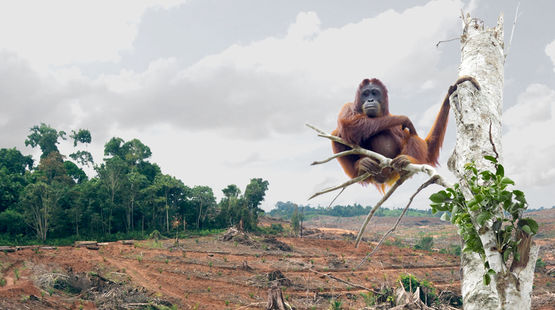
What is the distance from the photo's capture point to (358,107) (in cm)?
321

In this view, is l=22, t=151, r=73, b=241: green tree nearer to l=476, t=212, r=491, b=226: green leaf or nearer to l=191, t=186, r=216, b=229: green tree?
l=191, t=186, r=216, b=229: green tree

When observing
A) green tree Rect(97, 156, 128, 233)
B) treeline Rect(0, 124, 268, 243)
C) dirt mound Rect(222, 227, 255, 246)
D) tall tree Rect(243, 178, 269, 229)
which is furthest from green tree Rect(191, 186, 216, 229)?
dirt mound Rect(222, 227, 255, 246)

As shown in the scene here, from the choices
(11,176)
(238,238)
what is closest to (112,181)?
(11,176)

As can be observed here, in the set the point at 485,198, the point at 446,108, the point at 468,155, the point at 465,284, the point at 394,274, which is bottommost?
the point at 394,274

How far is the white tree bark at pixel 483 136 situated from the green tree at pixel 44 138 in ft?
136

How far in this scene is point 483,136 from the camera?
176 centimetres

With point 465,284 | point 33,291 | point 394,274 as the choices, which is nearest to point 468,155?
point 465,284

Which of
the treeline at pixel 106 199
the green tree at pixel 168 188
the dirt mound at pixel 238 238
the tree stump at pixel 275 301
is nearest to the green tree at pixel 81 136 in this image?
the treeline at pixel 106 199

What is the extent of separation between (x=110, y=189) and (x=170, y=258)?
1226 cm

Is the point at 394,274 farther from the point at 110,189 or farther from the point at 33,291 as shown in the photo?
the point at 110,189

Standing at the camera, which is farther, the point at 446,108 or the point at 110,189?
the point at 110,189

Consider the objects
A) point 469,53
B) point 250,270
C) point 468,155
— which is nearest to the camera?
point 468,155

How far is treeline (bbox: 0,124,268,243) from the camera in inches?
983

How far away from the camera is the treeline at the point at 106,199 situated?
81.9ft
